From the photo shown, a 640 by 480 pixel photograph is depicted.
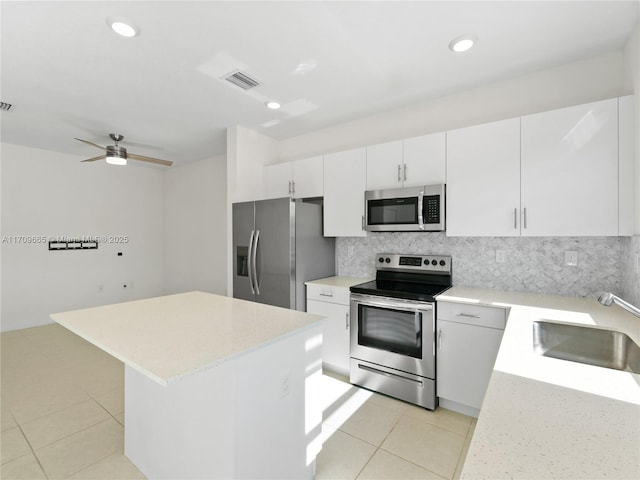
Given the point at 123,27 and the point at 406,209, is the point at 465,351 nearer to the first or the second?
the point at 406,209

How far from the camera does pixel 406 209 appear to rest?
2.74 metres

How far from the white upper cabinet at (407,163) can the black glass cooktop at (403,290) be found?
911 millimetres

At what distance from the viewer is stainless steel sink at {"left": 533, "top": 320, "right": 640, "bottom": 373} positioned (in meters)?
1.55

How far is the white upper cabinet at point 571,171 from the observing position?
2.01 metres

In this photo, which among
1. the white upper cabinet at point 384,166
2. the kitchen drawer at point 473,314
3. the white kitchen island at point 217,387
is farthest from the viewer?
the white upper cabinet at point 384,166

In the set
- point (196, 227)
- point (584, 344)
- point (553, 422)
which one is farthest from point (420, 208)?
point (196, 227)

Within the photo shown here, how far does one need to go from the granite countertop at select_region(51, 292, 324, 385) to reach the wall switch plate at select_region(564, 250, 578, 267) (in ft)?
6.66

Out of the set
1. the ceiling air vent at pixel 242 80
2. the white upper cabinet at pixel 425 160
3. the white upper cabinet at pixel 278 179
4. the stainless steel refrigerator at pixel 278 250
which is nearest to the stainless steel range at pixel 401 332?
the stainless steel refrigerator at pixel 278 250

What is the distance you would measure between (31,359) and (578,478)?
482cm

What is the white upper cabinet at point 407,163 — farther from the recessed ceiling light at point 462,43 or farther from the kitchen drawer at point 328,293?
the kitchen drawer at point 328,293

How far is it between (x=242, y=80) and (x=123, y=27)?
0.88 meters

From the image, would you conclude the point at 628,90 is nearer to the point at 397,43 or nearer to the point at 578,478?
the point at 397,43

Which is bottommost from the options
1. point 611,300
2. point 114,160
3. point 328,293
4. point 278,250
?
point 328,293

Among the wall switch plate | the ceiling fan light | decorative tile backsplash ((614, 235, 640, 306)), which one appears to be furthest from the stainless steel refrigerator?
decorative tile backsplash ((614, 235, 640, 306))
